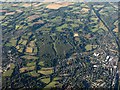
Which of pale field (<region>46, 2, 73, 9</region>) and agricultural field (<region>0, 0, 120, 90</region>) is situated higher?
pale field (<region>46, 2, 73, 9</region>)

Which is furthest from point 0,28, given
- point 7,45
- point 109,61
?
point 109,61

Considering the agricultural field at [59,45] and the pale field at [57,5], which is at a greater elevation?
the pale field at [57,5]

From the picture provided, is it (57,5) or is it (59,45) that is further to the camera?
(57,5)

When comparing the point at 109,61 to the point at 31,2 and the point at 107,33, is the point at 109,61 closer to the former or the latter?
the point at 107,33

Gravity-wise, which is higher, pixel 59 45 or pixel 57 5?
pixel 57 5

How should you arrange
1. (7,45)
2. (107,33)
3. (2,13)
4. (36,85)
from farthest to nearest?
(2,13) < (107,33) < (7,45) < (36,85)

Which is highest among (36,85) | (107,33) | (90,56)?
(107,33)

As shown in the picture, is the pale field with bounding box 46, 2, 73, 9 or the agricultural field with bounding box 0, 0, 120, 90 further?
the pale field with bounding box 46, 2, 73, 9

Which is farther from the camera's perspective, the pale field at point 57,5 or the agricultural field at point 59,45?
the pale field at point 57,5

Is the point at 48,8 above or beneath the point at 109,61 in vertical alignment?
above

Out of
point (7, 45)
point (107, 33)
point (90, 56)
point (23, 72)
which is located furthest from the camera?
point (107, 33)

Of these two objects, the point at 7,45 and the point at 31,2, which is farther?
the point at 31,2
